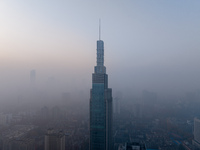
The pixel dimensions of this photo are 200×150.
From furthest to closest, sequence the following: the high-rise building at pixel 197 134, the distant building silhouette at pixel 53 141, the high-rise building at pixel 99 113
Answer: the high-rise building at pixel 197 134, the distant building silhouette at pixel 53 141, the high-rise building at pixel 99 113

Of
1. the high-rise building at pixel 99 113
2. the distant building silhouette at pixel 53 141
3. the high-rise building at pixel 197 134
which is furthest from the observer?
the high-rise building at pixel 197 134

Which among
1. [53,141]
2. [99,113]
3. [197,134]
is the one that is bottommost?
[197,134]

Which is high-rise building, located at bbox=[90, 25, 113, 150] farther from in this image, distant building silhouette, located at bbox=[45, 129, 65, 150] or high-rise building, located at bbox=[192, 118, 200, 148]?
high-rise building, located at bbox=[192, 118, 200, 148]

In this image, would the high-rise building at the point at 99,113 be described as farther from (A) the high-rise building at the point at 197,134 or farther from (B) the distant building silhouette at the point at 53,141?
(A) the high-rise building at the point at 197,134

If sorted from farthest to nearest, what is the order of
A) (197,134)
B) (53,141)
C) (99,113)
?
(197,134) → (53,141) → (99,113)

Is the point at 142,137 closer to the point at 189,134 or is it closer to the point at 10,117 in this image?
the point at 189,134

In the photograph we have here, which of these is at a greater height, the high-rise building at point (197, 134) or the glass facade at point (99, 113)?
the glass facade at point (99, 113)

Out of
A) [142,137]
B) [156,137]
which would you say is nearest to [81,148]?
[142,137]

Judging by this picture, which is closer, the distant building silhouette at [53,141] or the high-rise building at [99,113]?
the high-rise building at [99,113]

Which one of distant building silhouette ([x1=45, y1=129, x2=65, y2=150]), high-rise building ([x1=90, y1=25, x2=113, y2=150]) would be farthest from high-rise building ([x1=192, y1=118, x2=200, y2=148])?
distant building silhouette ([x1=45, y1=129, x2=65, y2=150])

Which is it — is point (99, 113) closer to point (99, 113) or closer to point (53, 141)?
point (99, 113)

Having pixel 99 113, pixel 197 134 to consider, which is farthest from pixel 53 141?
pixel 197 134

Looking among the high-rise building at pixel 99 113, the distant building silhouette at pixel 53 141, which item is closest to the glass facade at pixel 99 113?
the high-rise building at pixel 99 113
